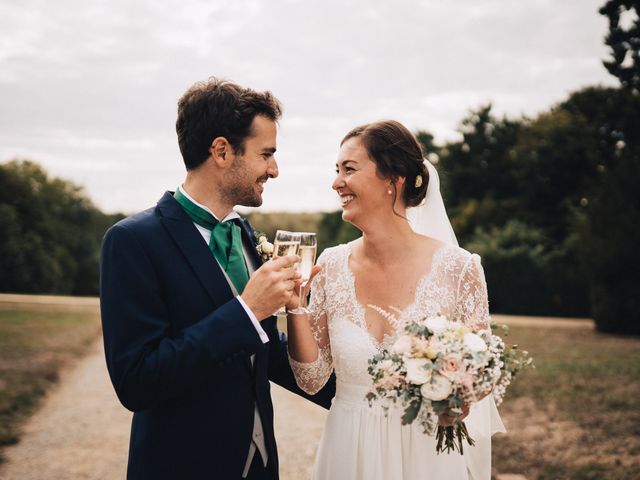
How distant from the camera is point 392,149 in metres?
3.70

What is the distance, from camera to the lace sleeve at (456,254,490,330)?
3.37 meters

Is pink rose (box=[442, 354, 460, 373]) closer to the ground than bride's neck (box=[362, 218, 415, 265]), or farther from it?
closer to the ground

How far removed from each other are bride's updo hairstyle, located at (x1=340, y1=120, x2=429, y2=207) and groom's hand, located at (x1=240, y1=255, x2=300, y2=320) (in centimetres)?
121

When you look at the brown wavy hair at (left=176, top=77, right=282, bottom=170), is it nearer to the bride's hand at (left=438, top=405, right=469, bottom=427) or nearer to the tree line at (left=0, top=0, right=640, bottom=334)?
the bride's hand at (left=438, top=405, right=469, bottom=427)

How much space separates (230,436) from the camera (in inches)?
110

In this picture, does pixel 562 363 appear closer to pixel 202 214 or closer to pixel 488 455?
pixel 488 455

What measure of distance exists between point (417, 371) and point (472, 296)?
91 centimetres

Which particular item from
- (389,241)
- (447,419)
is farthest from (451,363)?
(389,241)

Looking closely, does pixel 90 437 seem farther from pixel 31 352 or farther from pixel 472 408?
pixel 31 352

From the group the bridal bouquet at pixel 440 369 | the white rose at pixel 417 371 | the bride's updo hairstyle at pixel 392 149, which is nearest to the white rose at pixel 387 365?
the bridal bouquet at pixel 440 369

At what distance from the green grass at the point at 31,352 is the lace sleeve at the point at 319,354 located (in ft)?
18.2

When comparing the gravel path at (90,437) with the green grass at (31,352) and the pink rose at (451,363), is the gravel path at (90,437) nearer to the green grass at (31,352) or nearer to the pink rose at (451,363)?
the green grass at (31,352)

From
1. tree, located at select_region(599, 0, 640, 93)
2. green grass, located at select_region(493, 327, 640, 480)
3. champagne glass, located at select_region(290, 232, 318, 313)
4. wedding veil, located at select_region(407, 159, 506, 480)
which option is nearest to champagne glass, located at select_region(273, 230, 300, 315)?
champagne glass, located at select_region(290, 232, 318, 313)

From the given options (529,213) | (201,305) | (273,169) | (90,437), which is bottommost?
(90,437)
